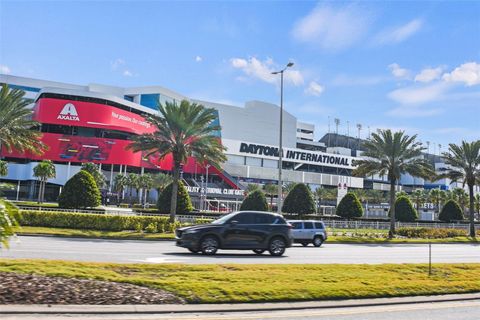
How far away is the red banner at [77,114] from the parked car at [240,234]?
6645 cm

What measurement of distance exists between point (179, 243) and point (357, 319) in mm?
10641

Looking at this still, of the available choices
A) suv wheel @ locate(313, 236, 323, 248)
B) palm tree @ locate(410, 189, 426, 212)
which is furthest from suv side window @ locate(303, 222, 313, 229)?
palm tree @ locate(410, 189, 426, 212)

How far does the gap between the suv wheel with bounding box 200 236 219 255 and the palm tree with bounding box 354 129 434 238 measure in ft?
91.6

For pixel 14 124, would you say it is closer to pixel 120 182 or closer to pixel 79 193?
pixel 79 193

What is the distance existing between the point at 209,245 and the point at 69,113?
67.8 metres

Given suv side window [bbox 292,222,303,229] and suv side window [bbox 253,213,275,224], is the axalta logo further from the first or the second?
suv side window [bbox 253,213,275,224]

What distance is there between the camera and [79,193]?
112 feet

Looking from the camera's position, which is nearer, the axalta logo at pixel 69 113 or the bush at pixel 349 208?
the bush at pixel 349 208

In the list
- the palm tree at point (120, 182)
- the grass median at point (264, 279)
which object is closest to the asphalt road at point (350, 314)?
the grass median at point (264, 279)

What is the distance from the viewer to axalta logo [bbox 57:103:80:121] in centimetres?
7869

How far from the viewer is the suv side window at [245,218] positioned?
18.5 m

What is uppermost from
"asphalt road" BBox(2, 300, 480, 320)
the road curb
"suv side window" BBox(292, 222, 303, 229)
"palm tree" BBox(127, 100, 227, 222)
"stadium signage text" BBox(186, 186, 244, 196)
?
"palm tree" BBox(127, 100, 227, 222)

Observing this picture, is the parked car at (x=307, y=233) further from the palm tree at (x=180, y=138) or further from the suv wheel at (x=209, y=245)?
the suv wheel at (x=209, y=245)

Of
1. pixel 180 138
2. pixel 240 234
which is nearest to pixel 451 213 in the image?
pixel 180 138
